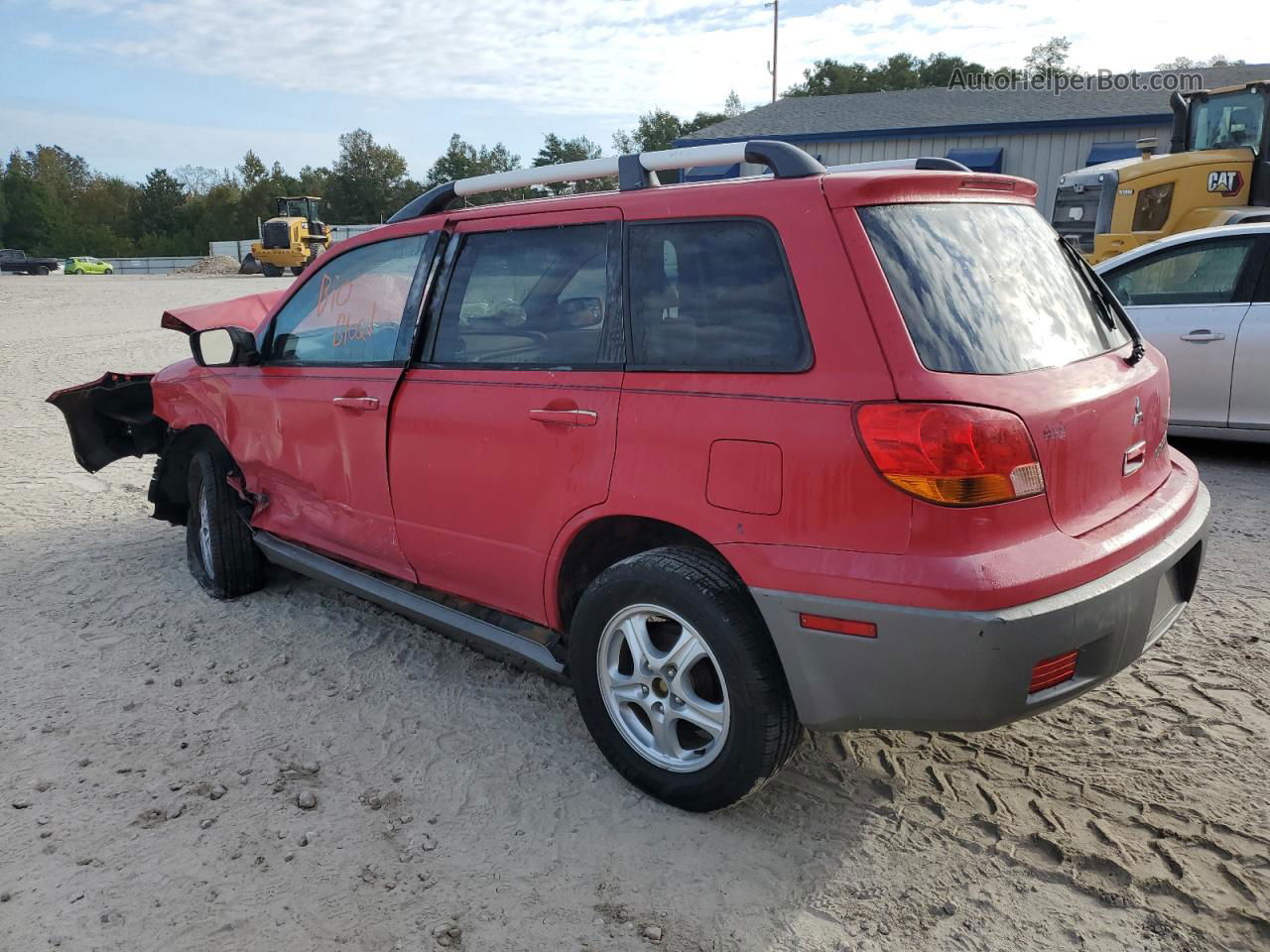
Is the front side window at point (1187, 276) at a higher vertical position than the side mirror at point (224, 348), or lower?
higher

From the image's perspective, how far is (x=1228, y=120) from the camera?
502 inches

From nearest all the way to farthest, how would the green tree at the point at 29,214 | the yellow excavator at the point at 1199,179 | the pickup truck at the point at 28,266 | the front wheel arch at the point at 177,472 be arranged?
1. the front wheel arch at the point at 177,472
2. the yellow excavator at the point at 1199,179
3. the pickup truck at the point at 28,266
4. the green tree at the point at 29,214

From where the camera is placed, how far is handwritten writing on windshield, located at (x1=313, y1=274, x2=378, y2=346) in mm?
3867

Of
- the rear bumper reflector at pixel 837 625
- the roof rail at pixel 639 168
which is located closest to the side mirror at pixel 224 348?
the roof rail at pixel 639 168

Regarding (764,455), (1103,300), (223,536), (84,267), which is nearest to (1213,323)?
(1103,300)

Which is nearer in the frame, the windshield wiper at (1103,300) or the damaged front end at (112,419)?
the windshield wiper at (1103,300)

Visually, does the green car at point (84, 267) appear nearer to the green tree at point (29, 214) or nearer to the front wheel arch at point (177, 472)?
the green tree at point (29, 214)

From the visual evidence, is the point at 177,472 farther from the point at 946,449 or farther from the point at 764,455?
the point at 946,449

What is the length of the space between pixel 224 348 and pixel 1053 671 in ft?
12.4

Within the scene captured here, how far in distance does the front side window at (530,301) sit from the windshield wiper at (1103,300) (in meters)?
1.56

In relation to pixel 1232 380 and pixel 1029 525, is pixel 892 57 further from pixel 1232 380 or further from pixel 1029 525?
pixel 1029 525

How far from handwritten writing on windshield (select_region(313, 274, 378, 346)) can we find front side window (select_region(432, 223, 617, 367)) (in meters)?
0.51

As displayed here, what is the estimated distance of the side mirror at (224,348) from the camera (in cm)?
430

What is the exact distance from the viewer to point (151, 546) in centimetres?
558
